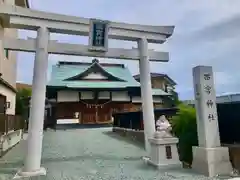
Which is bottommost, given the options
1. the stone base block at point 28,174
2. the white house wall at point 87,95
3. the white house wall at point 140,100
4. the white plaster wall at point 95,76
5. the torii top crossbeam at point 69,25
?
the stone base block at point 28,174

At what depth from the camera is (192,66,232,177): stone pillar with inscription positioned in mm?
5988

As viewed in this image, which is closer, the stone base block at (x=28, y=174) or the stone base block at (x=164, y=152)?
the stone base block at (x=28, y=174)

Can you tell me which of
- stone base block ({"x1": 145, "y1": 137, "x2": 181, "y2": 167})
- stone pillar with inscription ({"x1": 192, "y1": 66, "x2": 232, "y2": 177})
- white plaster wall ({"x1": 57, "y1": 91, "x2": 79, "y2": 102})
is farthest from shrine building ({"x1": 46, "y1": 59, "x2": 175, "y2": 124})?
stone pillar with inscription ({"x1": 192, "y1": 66, "x2": 232, "y2": 177})

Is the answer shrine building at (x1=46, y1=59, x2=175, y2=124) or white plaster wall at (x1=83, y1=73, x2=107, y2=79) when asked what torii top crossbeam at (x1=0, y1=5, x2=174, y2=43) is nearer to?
shrine building at (x1=46, y1=59, x2=175, y2=124)

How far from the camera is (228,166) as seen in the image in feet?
20.0

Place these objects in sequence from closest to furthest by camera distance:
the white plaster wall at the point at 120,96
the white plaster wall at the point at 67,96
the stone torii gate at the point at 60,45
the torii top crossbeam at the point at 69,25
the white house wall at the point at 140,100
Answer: the stone torii gate at the point at 60,45, the torii top crossbeam at the point at 69,25, the white plaster wall at the point at 67,96, the white plaster wall at the point at 120,96, the white house wall at the point at 140,100

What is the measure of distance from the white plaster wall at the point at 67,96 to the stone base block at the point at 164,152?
776 inches

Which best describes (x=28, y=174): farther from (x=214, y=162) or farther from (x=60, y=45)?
(x=214, y=162)

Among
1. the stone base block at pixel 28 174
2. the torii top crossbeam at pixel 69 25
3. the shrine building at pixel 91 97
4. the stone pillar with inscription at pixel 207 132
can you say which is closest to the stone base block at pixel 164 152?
the stone pillar with inscription at pixel 207 132

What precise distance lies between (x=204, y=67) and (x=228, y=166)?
2.77m

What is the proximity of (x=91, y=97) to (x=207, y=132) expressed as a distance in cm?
2073

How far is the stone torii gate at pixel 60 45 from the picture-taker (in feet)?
21.0

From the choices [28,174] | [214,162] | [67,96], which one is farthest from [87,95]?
[214,162]

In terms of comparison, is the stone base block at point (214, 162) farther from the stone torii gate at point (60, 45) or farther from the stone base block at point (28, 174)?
the stone base block at point (28, 174)
